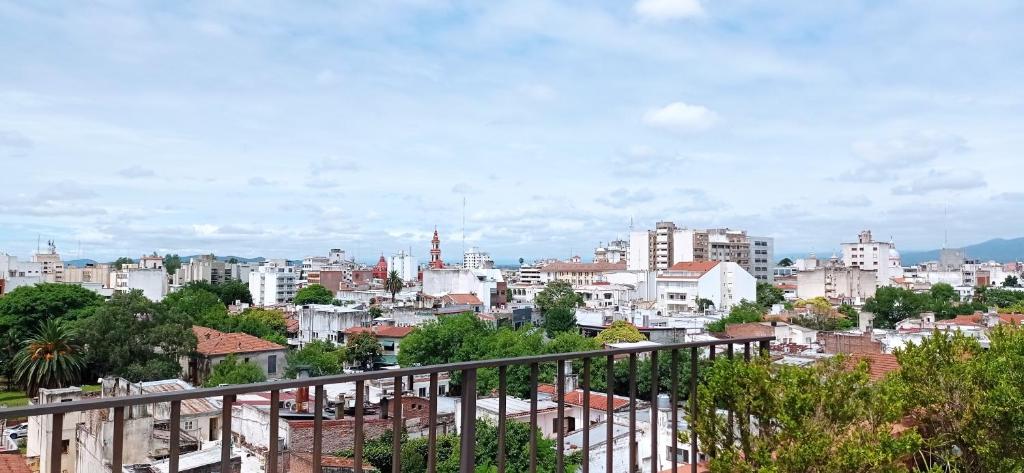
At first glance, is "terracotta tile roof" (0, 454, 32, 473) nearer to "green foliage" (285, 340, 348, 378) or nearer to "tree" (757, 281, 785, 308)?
"green foliage" (285, 340, 348, 378)

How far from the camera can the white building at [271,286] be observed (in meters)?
58.8

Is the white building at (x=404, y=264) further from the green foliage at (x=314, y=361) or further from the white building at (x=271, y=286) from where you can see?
the green foliage at (x=314, y=361)

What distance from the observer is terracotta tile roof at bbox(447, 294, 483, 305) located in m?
40.8

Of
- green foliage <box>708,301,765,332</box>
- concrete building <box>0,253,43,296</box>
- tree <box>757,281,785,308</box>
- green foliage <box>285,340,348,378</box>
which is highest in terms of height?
concrete building <box>0,253,43,296</box>

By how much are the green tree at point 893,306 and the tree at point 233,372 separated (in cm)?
2957

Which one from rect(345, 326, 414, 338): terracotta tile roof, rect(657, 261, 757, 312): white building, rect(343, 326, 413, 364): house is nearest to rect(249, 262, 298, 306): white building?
rect(657, 261, 757, 312): white building

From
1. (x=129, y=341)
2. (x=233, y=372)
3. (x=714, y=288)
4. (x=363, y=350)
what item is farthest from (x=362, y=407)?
(x=714, y=288)

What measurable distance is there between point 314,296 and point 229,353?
27699 millimetres

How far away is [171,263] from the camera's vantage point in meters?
79.9

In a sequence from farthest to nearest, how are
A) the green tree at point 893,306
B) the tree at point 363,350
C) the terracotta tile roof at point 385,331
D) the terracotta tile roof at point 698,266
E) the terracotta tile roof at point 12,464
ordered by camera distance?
1. the terracotta tile roof at point 698,266
2. the green tree at point 893,306
3. the terracotta tile roof at point 385,331
4. the tree at point 363,350
5. the terracotta tile roof at point 12,464

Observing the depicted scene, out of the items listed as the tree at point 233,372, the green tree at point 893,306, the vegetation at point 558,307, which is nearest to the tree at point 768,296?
the green tree at point 893,306

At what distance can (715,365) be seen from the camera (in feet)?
10.9

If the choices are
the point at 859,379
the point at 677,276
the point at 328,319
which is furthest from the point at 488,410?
the point at 677,276

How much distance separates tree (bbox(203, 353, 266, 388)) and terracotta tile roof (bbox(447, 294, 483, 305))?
1967 centimetres
